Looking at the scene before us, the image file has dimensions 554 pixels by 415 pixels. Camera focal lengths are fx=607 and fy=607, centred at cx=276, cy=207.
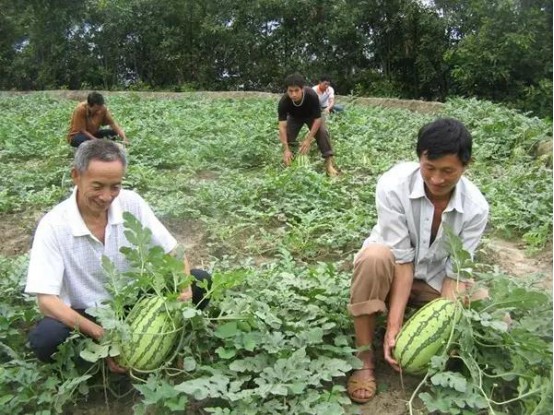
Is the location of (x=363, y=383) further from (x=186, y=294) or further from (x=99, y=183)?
(x=99, y=183)

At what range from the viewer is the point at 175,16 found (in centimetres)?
2258

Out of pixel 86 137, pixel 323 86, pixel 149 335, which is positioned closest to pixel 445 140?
pixel 149 335

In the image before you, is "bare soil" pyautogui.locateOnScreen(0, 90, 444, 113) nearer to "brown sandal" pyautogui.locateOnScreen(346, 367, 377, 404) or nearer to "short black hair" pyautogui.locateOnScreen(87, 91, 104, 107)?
"short black hair" pyautogui.locateOnScreen(87, 91, 104, 107)

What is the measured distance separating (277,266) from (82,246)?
58.7 inches

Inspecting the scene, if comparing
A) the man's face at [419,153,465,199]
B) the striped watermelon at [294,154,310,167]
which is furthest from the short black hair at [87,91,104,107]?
the man's face at [419,153,465,199]

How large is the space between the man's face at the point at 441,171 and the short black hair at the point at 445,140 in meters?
0.02

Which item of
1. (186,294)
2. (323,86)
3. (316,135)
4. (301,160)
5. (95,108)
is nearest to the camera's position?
(186,294)

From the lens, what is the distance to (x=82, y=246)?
9.16ft

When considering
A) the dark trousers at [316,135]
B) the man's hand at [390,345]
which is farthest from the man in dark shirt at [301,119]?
the man's hand at [390,345]

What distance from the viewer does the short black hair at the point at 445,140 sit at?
8.47ft

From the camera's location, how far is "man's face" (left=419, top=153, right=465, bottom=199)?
263cm

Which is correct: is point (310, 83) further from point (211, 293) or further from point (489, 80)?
point (211, 293)

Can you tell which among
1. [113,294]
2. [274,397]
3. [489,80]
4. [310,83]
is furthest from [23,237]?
[310,83]

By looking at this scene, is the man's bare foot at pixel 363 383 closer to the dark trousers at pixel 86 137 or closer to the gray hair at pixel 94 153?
the gray hair at pixel 94 153
